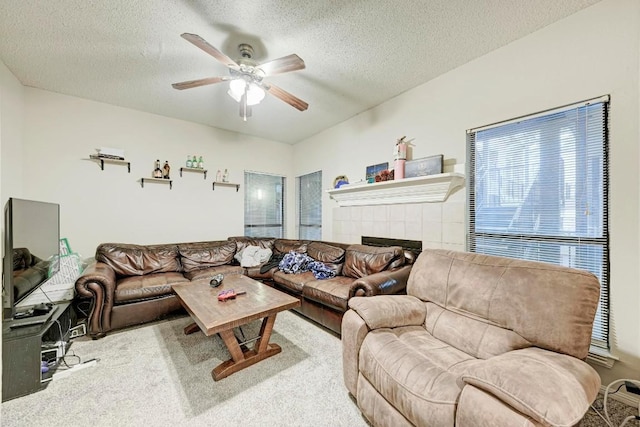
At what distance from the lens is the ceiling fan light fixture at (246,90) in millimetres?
2280

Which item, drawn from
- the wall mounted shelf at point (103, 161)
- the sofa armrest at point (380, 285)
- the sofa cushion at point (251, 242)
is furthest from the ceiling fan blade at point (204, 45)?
the sofa cushion at point (251, 242)

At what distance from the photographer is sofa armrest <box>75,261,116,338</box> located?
8.09 feet

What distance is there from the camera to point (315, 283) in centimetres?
290

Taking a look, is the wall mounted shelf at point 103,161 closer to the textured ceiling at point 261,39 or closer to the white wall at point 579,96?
→ the textured ceiling at point 261,39

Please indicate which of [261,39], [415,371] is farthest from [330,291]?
[261,39]

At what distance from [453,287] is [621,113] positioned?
1.67m

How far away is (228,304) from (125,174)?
2783 millimetres

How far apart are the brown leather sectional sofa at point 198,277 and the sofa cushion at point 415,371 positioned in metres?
0.66

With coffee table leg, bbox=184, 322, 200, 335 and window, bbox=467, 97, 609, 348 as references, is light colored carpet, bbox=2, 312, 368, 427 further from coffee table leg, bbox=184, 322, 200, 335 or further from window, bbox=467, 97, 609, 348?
window, bbox=467, 97, 609, 348

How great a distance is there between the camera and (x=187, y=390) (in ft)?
6.01

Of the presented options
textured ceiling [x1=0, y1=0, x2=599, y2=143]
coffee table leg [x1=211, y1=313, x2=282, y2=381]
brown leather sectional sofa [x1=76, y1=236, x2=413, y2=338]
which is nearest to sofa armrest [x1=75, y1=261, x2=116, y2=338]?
brown leather sectional sofa [x1=76, y1=236, x2=413, y2=338]

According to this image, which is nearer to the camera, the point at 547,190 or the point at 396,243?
the point at 547,190

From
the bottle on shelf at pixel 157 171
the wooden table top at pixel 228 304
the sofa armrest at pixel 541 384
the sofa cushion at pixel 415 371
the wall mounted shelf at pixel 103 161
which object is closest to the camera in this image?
the sofa armrest at pixel 541 384

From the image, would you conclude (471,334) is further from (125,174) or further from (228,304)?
(125,174)
